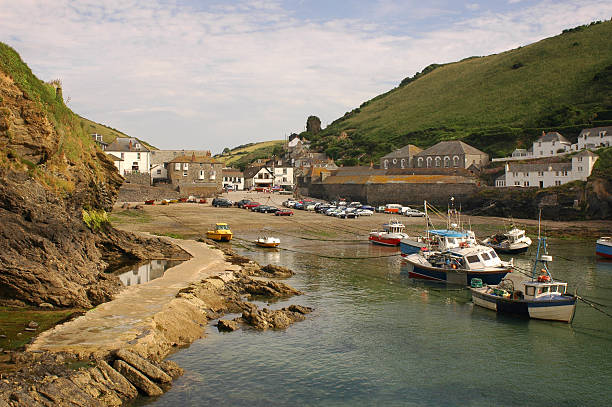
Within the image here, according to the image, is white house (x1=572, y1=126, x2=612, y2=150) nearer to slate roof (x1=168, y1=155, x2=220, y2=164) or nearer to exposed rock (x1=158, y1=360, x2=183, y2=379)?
slate roof (x1=168, y1=155, x2=220, y2=164)

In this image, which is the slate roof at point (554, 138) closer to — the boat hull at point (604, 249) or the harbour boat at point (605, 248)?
the harbour boat at point (605, 248)

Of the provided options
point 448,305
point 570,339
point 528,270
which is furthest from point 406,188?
point 570,339

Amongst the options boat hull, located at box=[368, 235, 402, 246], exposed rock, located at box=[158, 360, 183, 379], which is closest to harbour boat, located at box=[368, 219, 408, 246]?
boat hull, located at box=[368, 235, 402, 246]

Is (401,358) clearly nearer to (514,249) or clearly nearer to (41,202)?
(41,202)

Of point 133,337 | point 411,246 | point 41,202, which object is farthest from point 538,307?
point 41,202

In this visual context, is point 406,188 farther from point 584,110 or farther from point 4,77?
point 4,77

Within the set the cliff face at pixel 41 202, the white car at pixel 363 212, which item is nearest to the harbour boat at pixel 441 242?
the cliff face at pixel 41 202

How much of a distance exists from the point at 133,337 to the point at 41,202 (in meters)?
10.4

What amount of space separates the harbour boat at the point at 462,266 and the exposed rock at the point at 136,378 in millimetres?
21833

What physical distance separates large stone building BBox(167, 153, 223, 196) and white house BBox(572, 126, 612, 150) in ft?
197

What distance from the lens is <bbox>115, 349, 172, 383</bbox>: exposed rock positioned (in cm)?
1582

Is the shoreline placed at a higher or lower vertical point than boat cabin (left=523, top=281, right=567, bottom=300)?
lower

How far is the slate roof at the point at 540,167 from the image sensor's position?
71250 mm

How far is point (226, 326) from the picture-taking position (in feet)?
71.5
